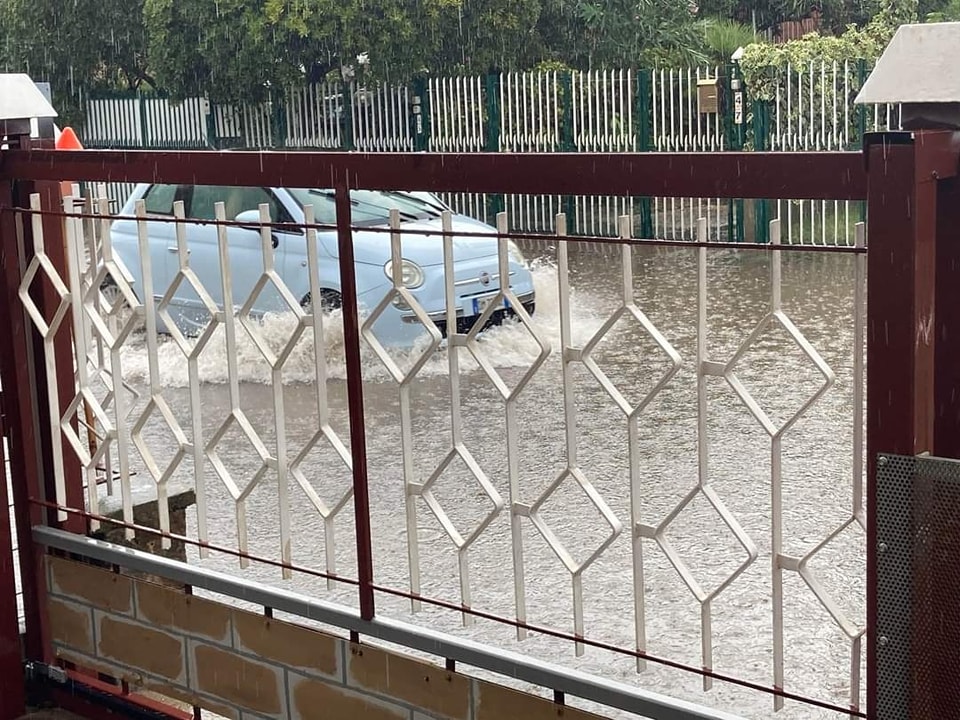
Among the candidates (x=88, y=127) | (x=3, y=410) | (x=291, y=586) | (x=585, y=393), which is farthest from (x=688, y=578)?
(x=88, y=127)

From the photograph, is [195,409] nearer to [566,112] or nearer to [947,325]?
[947,325]

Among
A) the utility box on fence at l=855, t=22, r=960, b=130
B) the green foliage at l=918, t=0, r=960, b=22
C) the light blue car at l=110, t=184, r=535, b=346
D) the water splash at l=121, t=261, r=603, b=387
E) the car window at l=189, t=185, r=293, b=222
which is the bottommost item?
the water splash at l=121, t=261, r=603, b=387

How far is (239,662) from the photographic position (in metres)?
3.07

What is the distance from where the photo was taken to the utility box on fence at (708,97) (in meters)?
14.8

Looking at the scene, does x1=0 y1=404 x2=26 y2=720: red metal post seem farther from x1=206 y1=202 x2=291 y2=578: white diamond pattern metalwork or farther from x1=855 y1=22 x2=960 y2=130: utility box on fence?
x1=855 y1=22 x2=960 y2=130: utility box on fence

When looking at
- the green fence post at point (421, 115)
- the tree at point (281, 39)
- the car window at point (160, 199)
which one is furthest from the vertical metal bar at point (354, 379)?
the tree at point (281, 39)

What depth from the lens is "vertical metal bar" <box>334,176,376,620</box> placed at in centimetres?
263

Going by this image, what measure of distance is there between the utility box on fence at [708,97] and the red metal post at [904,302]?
1329 cm

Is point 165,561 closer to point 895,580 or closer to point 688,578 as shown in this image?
point 688,578

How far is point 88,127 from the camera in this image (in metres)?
22.4

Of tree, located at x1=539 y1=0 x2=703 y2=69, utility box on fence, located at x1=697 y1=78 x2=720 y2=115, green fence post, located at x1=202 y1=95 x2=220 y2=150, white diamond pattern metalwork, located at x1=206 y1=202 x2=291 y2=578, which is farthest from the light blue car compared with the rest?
tree, located at x1=539 y1=0 x2=703 y2=69

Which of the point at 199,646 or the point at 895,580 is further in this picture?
the point at 199,646

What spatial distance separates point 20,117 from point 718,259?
40.3 ft

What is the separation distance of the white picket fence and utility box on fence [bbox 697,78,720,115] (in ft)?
0.58
